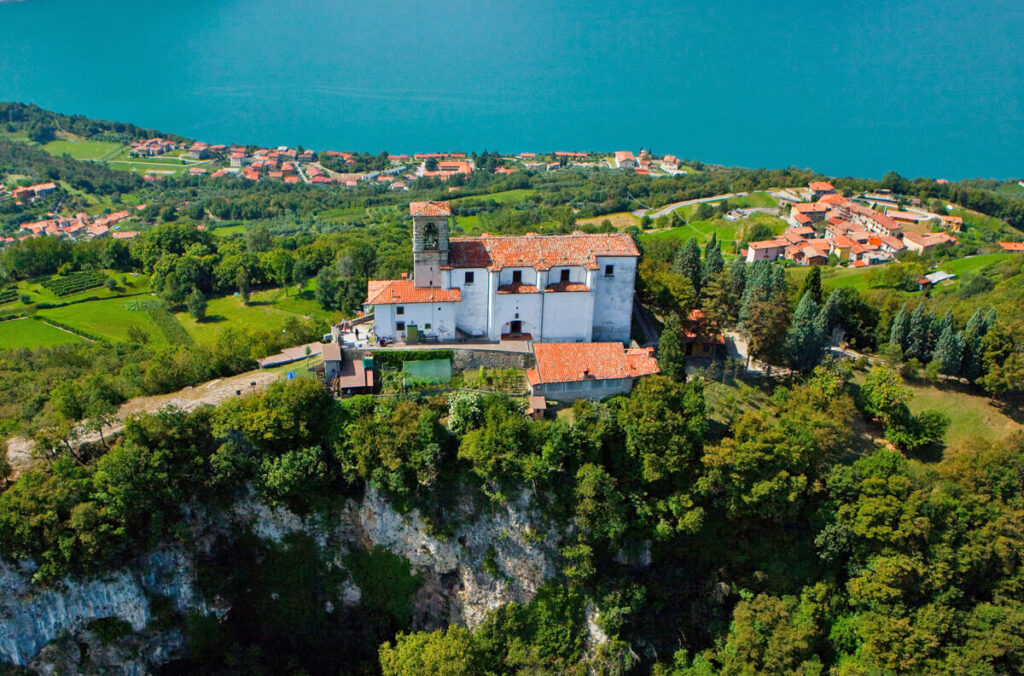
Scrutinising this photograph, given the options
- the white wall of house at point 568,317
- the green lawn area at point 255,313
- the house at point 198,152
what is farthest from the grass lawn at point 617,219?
the house at point 198,152

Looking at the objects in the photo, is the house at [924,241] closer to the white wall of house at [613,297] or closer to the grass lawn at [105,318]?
the white wall of house at [613,297]

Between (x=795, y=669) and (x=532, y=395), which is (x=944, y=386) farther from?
(x=532, y=395)

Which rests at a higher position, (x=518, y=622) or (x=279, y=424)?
(x=279, y=424)

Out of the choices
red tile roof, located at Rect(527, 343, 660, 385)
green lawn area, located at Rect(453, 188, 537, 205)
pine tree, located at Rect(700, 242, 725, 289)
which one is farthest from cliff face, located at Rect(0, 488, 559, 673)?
green lawn area, located at Rect(453, 188, 537, 205)

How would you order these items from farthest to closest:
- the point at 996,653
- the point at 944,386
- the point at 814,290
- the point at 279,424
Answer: the point at 814,290 → the point at 944,386 → the point at 279,424 → the point at 996,653

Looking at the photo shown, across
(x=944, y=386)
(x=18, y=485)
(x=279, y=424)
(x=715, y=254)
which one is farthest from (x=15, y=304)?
(x=944, y=386)

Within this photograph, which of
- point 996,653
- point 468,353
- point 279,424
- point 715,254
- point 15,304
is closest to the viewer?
point 996,653
